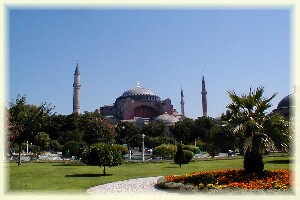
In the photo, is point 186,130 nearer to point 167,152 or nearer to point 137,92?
point 167,152

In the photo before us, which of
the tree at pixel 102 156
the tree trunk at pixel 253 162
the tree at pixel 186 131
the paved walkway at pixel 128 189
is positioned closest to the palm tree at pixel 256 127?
the tree trunk at pixel 253 162

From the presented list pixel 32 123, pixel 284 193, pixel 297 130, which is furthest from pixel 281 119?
pixel 32 123

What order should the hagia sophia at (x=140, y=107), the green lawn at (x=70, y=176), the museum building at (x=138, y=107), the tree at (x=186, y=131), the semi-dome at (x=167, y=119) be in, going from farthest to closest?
1. the museum building at (x=138, y=107)
2. the hagia sophia at (x=140, y=107)
3. the semi-dome at (x=167, y=119)
4. the tree at (x=186, y=131)
5. the green lawn at (x=70, y=176)

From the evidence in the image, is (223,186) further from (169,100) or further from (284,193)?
(169,100)

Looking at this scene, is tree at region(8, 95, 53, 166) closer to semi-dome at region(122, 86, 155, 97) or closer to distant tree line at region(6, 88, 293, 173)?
distant tree line at region(6, 88, 293, 173)

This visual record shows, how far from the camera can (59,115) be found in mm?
62250

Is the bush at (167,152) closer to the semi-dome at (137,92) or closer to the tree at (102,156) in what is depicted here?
the tree at (102,156)

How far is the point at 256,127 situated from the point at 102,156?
8601 mm

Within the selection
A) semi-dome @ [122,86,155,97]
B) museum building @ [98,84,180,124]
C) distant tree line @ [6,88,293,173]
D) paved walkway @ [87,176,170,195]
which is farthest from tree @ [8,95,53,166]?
semi-dome @ [122,86,155,97]

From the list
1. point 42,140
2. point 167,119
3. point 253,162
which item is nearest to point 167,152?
point 253,162

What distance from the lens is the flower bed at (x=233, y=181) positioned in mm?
10188

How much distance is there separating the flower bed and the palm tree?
1.52 feet

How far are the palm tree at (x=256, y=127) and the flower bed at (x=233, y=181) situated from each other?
46 centimetres

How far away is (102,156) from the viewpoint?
17.8 metres
